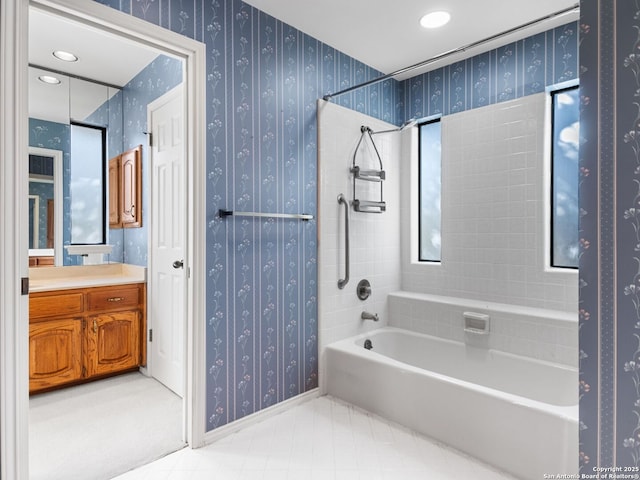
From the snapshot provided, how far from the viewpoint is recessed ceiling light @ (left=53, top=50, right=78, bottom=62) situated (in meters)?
2.92

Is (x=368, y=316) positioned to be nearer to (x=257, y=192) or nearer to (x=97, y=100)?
(x=257, y=192)

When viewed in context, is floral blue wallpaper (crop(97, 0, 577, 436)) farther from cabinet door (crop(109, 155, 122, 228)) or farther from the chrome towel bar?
cabinet door (crop(109, 155, 122, 228))

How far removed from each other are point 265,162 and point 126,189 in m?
1.65

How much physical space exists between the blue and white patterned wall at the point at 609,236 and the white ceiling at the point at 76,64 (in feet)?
8.92

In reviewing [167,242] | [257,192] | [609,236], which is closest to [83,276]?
[167,242]

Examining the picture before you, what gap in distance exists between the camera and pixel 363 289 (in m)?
3.07

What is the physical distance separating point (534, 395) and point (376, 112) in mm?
2423

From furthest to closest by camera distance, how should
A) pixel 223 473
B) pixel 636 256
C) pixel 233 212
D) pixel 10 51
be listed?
pixel 233 212
pixel 223 473
pixel 10 51
pixel 636 256

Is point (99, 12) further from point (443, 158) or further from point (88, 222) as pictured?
point (443, 158)

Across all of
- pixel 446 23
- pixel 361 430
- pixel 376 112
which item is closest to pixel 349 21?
pixel 446 23

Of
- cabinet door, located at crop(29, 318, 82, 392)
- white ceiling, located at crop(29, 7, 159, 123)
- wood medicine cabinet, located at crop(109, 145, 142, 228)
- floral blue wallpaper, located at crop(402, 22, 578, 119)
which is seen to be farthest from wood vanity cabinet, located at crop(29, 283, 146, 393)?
floral blue wallpaper, located at crop(402, 22, 578, 119)

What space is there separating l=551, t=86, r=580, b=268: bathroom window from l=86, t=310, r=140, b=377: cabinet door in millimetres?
3341

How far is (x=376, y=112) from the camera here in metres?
3.24

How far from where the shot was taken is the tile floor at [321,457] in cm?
184
